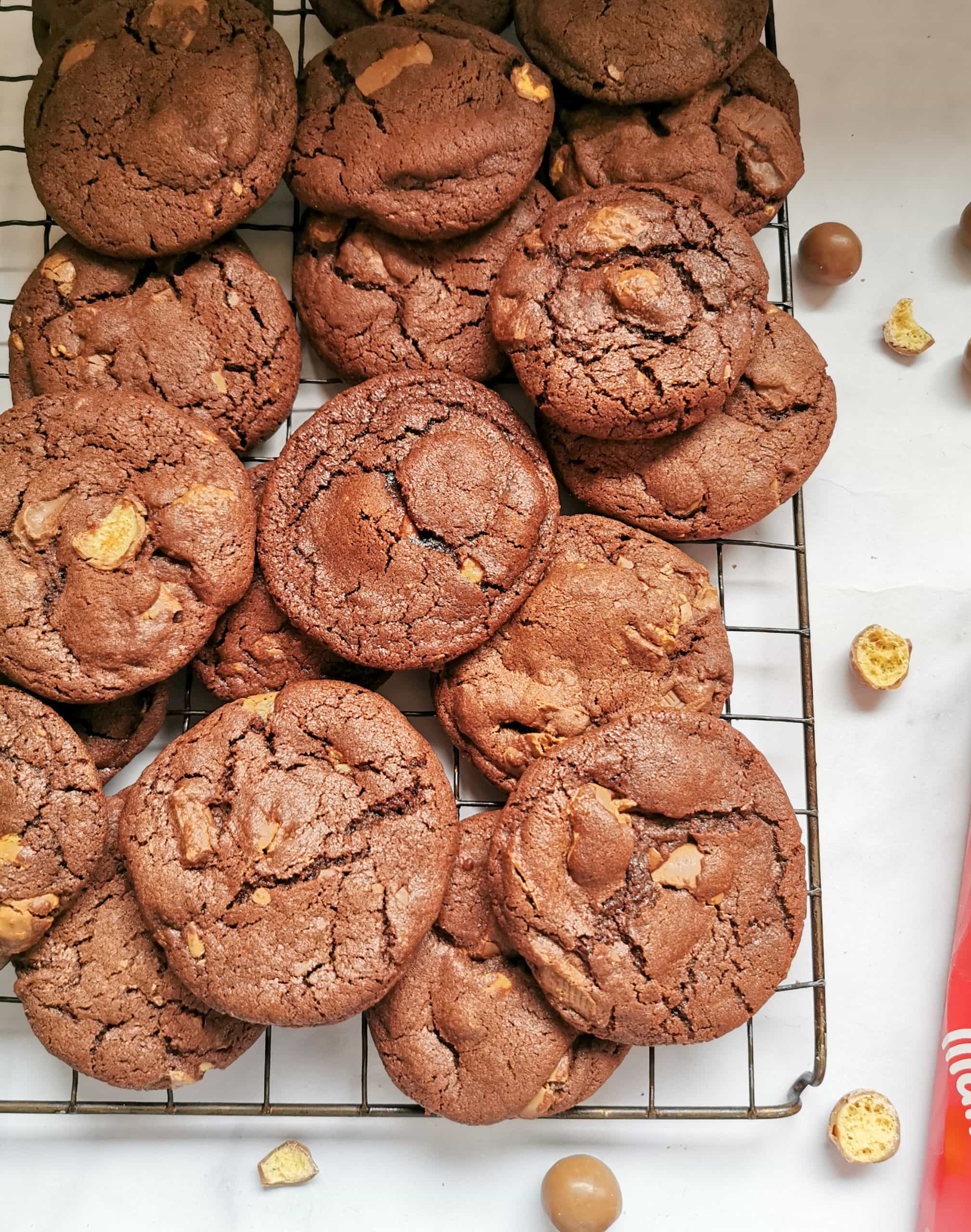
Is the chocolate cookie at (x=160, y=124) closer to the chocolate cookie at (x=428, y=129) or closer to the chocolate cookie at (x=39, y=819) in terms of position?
the chocolate cookie at (x=428, y=129)

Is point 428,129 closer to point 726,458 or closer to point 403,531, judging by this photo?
Answer: point 403,531

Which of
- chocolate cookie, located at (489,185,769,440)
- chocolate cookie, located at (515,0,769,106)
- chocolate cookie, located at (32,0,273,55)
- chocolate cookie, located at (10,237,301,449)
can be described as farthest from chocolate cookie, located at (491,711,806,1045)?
chocolate cookie, located at (32,0,273,55)

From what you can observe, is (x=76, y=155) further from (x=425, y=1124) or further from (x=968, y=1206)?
(x=968, y=1206)

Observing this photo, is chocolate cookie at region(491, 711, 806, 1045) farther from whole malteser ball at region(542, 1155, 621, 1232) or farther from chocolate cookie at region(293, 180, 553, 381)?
chocolate cookie at region(293, 180, 553, 381)

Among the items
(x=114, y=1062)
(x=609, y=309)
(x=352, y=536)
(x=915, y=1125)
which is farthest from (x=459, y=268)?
(x=915, y=1125)

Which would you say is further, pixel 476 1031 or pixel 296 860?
pixel 476 1031

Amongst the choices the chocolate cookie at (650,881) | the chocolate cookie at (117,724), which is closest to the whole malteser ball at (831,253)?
the chocolate cookie at (650,881)

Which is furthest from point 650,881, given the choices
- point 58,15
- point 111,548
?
point 58,15
